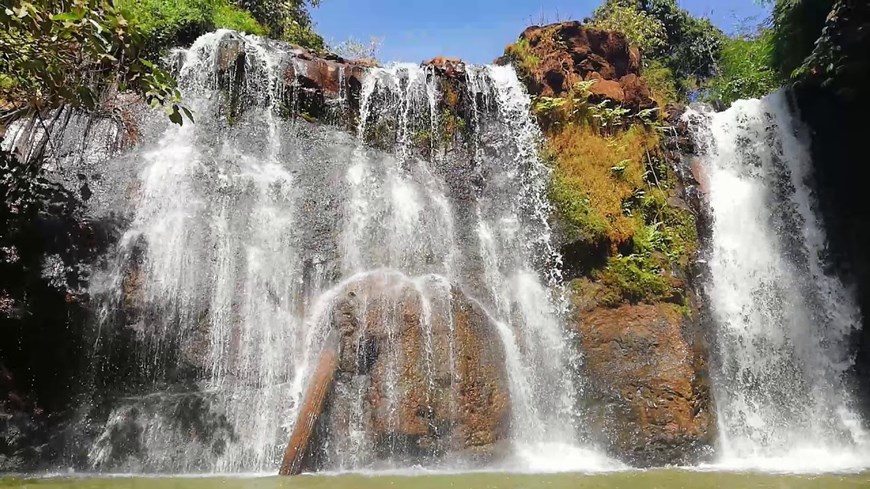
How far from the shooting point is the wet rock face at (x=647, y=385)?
9883 mm

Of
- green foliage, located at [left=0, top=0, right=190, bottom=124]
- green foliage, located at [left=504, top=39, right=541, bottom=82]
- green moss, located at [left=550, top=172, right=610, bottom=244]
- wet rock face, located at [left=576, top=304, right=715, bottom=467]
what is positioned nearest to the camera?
green foliage, located at [left=0, top=0, right=190, bottom=124]

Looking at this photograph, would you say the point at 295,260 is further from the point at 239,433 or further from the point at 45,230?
the point at 45,230

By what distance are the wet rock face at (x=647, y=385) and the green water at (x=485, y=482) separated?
1.40 m

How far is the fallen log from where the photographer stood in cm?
865

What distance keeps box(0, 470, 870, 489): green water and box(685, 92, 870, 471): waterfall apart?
1449 millimetres

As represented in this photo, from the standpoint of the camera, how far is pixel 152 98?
632 cm

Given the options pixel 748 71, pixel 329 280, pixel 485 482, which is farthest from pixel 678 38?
pixel 485 482

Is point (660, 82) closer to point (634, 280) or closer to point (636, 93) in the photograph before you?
point (636, 93)

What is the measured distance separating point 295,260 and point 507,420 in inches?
171

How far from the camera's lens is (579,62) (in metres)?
15.1

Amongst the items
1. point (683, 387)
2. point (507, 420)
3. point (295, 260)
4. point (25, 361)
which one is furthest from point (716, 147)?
point (25, 361)

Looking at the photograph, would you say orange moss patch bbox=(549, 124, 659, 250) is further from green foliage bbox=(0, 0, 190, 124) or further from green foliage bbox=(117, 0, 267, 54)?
green foliage bbox=(117, 0, 267, 54)

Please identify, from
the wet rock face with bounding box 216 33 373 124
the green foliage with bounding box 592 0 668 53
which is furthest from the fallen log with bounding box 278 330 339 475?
the green foliage with bounding box 592 0 668 53

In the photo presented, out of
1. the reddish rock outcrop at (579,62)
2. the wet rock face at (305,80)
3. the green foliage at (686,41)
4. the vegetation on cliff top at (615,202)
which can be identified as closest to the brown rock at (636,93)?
the reddish rock outcrop at (579,62)
